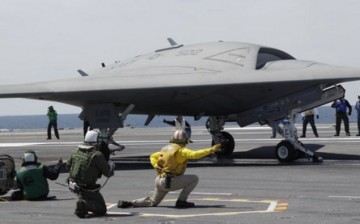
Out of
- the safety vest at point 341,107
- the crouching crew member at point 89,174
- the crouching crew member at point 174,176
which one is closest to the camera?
the crouching crew member at point 89,174

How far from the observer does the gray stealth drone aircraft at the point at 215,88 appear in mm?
20406

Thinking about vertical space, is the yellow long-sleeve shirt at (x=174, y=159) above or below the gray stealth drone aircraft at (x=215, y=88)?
below

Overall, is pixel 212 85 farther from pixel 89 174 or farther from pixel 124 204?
pixel 89 174

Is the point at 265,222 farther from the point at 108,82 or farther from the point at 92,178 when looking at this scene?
the point at 108,82

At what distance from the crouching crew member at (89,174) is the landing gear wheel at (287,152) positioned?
→ 1002 centimetres

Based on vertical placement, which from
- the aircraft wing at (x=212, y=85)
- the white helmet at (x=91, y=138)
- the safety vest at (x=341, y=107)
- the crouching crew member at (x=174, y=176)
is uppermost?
the aircraft wing at (x=212, y=85)

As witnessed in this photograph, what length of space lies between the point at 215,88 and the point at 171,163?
8525mm

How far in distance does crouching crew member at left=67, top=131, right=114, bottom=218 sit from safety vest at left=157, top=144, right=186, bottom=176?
101 centimetres

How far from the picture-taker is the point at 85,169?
12.1m

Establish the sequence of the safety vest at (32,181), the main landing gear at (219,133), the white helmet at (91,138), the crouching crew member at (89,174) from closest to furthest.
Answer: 1. the crouching crew member at (89,174)
2. the white helmet at (91,138)
3. the safety vest at (32,181)
4. the main landing gear at (219,133)

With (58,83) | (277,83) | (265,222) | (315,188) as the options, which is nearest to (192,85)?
(277,83)

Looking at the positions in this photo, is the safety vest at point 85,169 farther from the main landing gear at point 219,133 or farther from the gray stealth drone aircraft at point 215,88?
the main landing gear at point 219,133

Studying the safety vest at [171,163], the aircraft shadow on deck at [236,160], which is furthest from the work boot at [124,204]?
the aircraft shadow on deck at [236,160]

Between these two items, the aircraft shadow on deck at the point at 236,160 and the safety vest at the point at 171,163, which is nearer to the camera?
the safety vest at the point at 171,163
